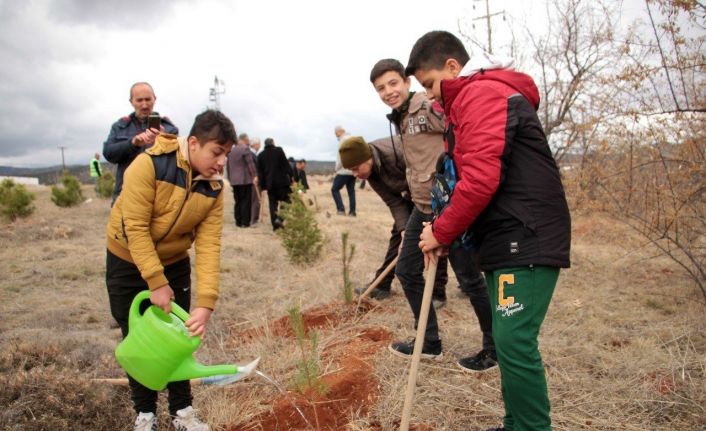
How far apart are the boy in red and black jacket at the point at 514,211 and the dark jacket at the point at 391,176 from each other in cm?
162

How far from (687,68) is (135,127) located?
4184 mm

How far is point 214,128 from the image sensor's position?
2.15 m

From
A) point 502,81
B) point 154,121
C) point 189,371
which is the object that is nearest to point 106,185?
point 154,121

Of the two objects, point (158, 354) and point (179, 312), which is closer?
point (158, 354)

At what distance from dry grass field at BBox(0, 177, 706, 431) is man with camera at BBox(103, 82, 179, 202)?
4.31ft

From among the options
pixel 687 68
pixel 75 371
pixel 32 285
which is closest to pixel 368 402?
pixel 75 371

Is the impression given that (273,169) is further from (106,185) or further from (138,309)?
(106,185)

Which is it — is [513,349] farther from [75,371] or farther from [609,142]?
[609,142]

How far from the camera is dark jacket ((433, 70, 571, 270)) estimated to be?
1767 millimetres

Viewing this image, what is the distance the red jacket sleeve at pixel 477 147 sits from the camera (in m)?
1.76

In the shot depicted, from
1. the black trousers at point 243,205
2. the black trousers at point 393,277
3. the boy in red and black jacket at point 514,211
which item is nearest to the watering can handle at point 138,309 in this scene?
the boy in red and black jacket at point 514,211

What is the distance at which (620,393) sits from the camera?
2674mm

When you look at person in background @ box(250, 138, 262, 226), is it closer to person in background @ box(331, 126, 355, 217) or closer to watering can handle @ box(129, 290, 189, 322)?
person in background @ box(331, 126, 355, 217)

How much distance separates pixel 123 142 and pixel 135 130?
21 cm
